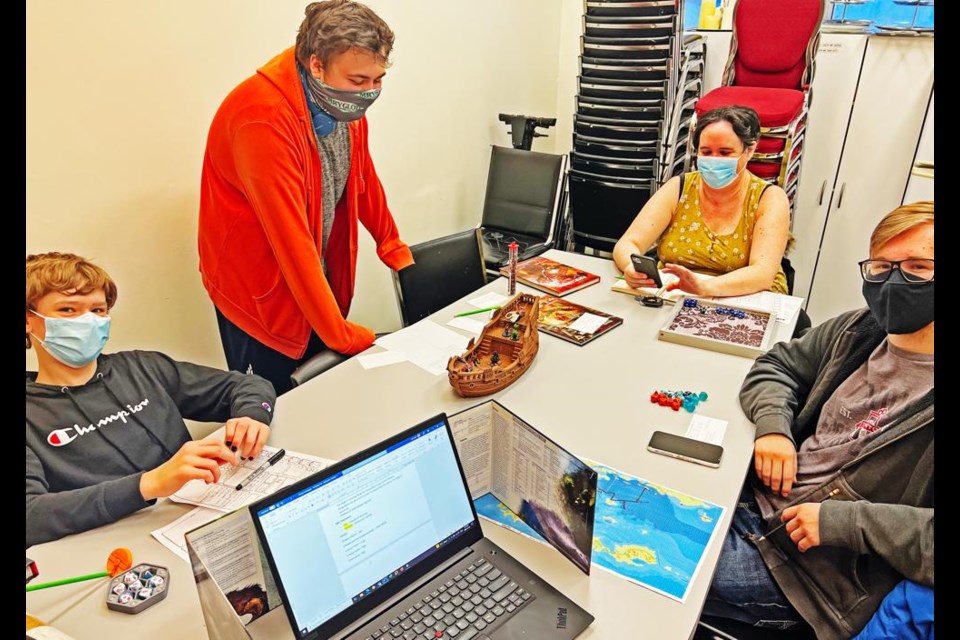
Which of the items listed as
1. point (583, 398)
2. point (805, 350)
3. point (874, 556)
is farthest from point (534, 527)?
point (805, 350)

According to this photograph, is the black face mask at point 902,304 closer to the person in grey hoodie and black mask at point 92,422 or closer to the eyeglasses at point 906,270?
the eyeglasses at point 906,270

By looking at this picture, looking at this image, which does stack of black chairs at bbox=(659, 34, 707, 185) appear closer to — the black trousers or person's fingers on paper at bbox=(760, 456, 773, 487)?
person's fingers on paper at bbox=(760, 456, 773, 487)

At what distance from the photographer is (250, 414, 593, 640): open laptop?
95cm

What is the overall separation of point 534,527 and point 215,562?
595 millimetres

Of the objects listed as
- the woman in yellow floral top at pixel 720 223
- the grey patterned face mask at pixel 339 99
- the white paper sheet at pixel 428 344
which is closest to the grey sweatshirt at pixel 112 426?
the white paper sheet at pixel 428 344

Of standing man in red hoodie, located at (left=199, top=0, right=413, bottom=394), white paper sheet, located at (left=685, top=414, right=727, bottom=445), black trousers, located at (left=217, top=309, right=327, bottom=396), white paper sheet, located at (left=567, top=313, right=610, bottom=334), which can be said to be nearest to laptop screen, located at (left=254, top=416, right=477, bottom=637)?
white paper sheet, located at (left=685, top=414, right=727, bottom=445)

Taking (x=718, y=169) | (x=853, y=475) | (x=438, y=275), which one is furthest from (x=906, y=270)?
(x=438, y=275)

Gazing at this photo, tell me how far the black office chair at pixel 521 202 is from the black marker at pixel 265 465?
199 cm

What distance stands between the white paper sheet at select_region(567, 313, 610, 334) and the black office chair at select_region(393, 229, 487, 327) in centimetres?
64

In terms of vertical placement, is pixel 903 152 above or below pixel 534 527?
above

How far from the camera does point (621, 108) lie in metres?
3.31

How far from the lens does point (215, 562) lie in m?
0.95

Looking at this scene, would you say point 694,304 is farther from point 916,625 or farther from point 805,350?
point 916,625

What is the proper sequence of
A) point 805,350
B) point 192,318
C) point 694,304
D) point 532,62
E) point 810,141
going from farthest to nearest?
point 532,62 → point 810,141 → point 192,318 → point 694,304 → point 805,350
